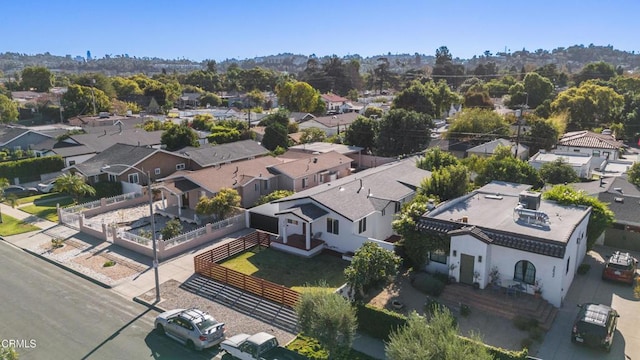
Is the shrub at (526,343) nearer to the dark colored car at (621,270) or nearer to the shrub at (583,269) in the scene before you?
the dark colored car at (621,270)

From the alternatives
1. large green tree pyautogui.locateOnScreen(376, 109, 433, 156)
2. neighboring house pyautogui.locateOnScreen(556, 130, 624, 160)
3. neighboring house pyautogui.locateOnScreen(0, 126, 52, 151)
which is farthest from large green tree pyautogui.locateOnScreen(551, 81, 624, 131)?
neighboring house pyautogui.locateOnScreen(0, 126, 52, 151)

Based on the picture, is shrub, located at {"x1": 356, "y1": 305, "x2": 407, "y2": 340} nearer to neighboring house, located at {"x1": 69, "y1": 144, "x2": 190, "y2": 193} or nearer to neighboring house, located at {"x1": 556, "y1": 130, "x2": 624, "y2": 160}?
neighboring house, located at {"x1": 69, "y1": 144, "x2": 190, "y2": 193}

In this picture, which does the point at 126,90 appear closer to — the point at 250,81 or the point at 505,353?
the point at 250,81

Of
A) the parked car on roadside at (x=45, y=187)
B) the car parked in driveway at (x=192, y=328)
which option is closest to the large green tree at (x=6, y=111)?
the parked car on roadside at (x=45, y=187)

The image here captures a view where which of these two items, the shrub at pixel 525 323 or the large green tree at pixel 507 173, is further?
the large green tree at pixel 507 173

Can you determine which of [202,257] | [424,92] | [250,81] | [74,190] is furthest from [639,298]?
[250,81]

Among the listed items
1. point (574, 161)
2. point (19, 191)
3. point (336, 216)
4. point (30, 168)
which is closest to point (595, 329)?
point (336, 216)
